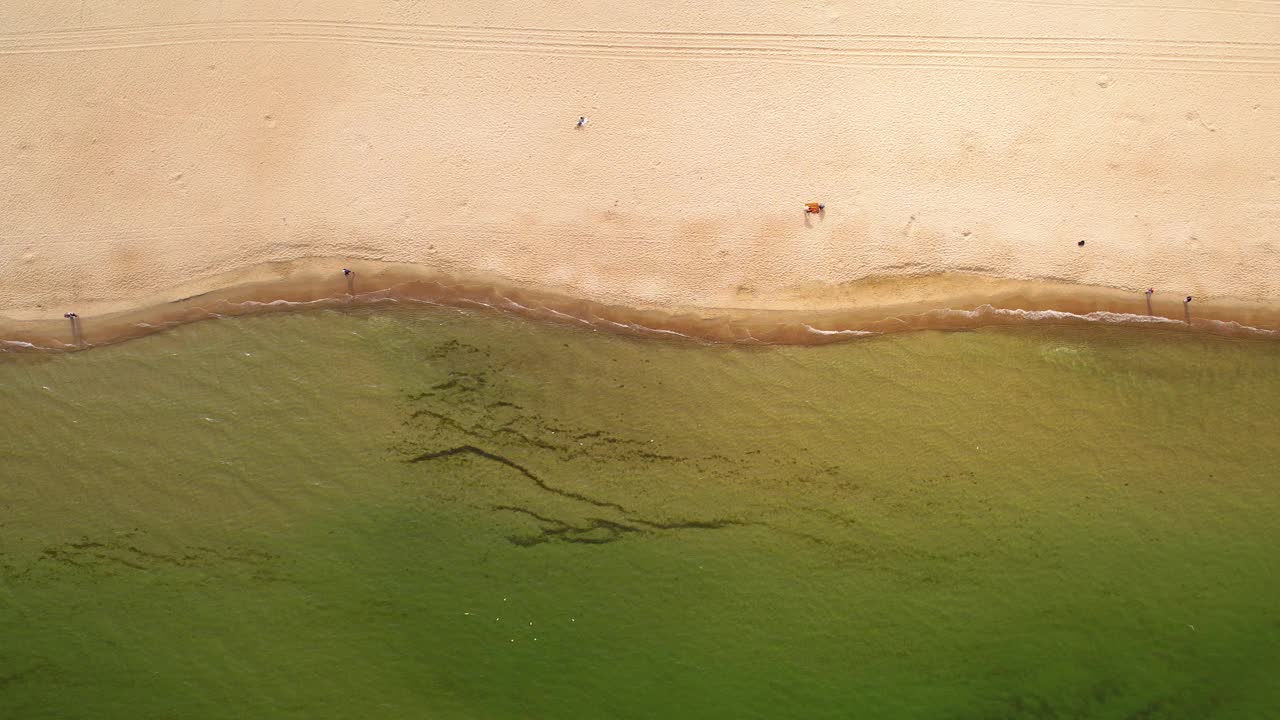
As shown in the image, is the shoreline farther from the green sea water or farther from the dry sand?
the green sea water

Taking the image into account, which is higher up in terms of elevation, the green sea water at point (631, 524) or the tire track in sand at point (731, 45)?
the tire track in sand at point (731, 45)

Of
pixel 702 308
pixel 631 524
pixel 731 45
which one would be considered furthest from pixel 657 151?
pixel 631 524

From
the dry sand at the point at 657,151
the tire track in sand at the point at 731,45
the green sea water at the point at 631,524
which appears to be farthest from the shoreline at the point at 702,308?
the tire track in sand at the point at 731,45

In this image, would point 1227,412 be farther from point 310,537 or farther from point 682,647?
point 310,537

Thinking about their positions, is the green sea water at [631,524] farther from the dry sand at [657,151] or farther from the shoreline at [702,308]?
the dry sand at [657,151]

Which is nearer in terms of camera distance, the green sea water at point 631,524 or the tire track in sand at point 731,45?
the green sea water at point 631,524

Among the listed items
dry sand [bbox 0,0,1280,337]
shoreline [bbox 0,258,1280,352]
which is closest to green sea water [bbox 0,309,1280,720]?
shoreline [bbox 0,258,1280,352]
